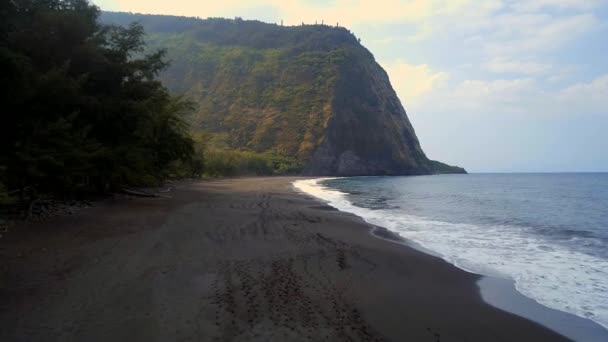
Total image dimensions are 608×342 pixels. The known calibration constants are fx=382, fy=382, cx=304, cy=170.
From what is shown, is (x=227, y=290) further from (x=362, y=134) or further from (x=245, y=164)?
(x=362, y=134)

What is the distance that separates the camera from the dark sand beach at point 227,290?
5.08 m

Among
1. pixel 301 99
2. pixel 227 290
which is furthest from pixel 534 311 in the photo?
pixel 301 99

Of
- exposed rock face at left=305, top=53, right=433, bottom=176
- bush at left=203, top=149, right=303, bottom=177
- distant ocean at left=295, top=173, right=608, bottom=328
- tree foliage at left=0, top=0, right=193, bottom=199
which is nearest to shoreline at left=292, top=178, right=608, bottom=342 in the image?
distant ocean at left=295, top=173, right=608, bottom=328

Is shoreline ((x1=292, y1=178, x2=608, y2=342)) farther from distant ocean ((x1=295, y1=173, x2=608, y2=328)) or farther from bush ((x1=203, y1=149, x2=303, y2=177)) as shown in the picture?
bush ((x1=203, y1=149, x2=303, y2=177))

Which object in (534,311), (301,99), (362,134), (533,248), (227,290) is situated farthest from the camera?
(362,134)

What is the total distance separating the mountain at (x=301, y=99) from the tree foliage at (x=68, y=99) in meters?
70.7

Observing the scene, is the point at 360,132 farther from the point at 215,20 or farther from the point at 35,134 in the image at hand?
the point at 35,134

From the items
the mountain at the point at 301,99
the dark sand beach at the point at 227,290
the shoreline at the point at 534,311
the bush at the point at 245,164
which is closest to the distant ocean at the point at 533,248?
the shoreline at the point at 534,311

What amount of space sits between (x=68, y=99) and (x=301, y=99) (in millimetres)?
101144

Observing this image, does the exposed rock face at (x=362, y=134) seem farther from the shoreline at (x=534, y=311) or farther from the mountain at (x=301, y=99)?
the shoreline at (x=534, y=311)

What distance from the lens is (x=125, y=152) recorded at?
17.5 metres

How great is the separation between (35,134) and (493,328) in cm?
1330

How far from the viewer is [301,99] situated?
370 feet

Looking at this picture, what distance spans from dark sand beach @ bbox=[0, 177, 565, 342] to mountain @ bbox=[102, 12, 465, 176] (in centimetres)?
8058
